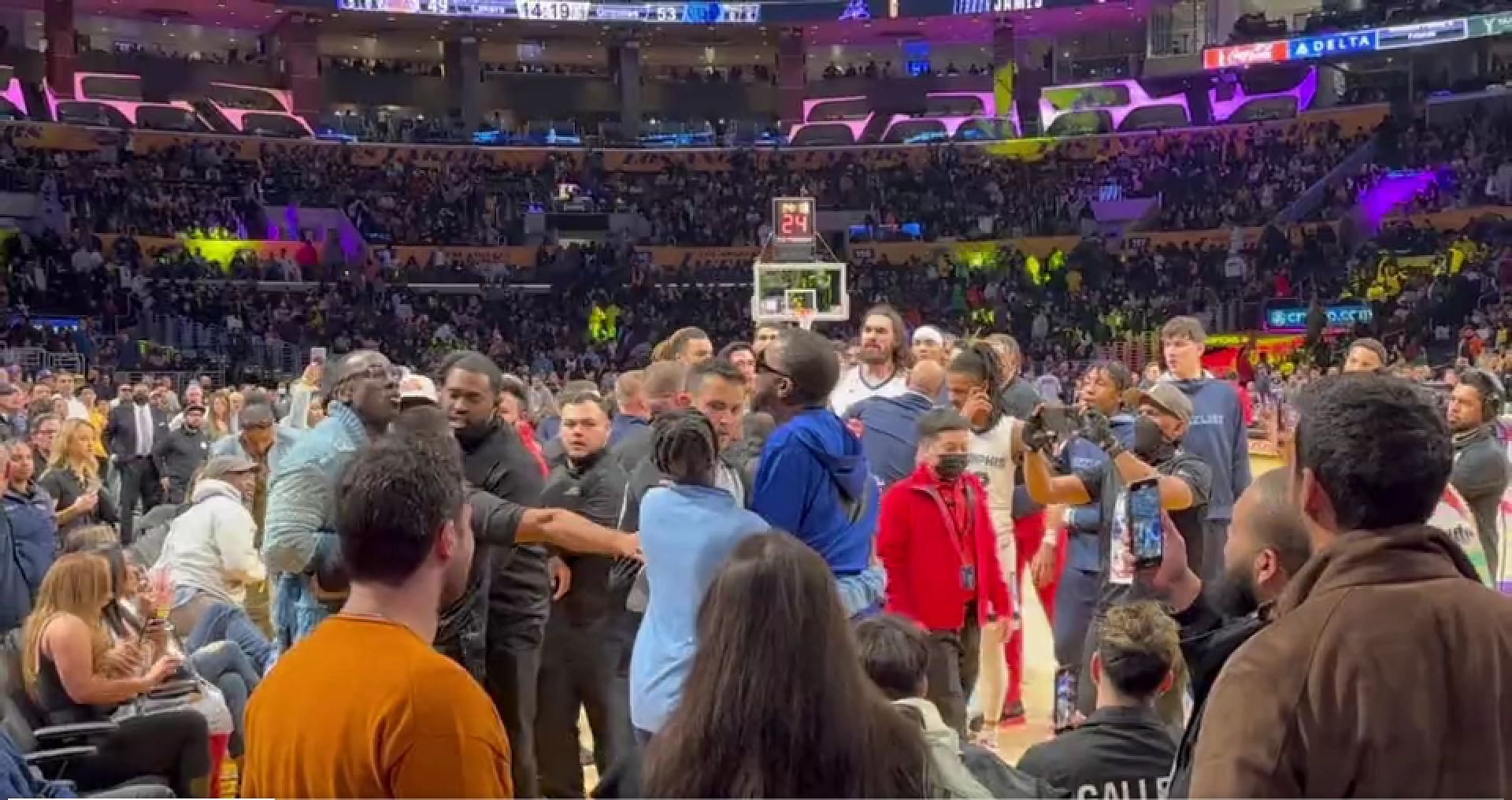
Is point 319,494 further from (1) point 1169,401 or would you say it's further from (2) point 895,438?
(1) point 1169,401

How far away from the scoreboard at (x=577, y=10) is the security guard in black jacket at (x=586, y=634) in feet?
89.8

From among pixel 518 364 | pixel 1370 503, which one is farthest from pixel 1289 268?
pixel 1370 503

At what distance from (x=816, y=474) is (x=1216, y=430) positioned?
2385 millimetres

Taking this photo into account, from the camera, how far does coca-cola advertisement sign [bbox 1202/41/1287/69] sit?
2914 centimetres

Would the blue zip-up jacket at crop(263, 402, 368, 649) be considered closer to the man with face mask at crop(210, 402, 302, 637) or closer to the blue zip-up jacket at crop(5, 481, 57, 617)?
the man with face mask at crop(210, 402, 302, 637)

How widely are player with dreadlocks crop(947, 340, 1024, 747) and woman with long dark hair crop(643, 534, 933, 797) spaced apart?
363 cm

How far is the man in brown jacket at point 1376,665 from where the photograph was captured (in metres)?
1.72

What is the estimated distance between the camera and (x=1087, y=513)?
16.7 ft

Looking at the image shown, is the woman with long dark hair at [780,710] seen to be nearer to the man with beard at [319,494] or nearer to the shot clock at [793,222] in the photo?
the man with beard at [319,494]

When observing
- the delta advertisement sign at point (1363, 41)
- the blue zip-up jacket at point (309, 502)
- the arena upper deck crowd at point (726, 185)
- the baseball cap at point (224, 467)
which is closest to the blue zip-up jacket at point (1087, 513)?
the blue zip-up jacket at point (309, 502)

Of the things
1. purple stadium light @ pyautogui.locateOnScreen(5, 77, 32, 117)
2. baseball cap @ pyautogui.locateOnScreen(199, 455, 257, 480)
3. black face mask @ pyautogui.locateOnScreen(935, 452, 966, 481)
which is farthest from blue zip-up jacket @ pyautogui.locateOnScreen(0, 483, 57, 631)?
purple stadium light @ pyautogui.locateOnScreen(5, 77, 32, 117)

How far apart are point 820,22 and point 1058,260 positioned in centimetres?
810

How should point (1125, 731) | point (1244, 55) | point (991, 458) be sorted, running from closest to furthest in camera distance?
point (1125, 731) < point (991, 458) < point (1244, 55)

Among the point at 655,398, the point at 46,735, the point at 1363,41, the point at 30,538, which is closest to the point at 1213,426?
the point at 655,398
